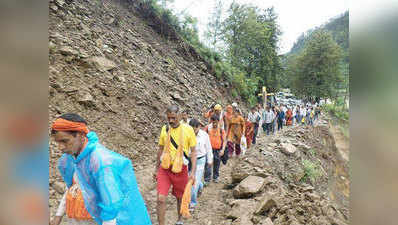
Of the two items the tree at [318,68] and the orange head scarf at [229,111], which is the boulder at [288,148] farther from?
the orange head scarf at [229,111]

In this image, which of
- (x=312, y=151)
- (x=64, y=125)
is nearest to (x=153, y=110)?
(x=312, y=151)

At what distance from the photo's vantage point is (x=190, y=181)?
2.53 meters

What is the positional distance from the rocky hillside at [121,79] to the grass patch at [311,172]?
53.8 inches

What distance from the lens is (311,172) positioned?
229 centimetres

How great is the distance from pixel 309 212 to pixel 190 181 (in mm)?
1067

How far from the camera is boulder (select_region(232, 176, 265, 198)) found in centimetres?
246

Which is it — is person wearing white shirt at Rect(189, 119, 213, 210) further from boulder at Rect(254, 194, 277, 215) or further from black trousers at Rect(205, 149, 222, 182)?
boulder at Rect(254, 194, 277, 215)

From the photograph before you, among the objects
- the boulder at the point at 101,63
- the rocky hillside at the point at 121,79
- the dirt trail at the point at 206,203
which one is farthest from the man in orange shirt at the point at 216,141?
the boulder at the point at 101,63

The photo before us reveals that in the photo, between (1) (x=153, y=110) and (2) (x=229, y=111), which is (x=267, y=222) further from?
(1) (x=153, y=110)

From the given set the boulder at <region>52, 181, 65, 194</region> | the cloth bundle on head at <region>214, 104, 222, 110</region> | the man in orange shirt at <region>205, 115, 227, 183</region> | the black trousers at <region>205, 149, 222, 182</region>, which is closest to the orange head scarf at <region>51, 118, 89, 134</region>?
the boulder at <region>52, 181, 65, 194</region>
